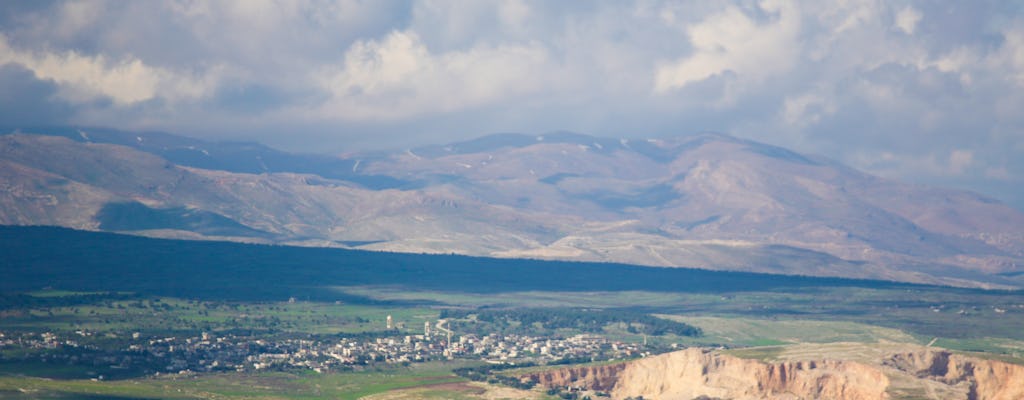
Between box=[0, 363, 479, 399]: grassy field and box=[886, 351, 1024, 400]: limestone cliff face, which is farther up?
box=[886, 351, 1024, 400]: limestone cliff face

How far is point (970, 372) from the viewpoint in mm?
156125

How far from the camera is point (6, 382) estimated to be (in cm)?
16062

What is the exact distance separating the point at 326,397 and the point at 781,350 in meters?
52.3

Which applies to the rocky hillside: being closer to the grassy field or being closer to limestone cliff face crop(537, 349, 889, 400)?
limestone cliff face crop(537, 349, 889, 400)

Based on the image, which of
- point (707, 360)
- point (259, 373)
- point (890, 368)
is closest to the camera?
point (890, 368)

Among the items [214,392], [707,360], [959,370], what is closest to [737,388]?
[707,360]

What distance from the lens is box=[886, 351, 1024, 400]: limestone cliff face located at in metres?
153

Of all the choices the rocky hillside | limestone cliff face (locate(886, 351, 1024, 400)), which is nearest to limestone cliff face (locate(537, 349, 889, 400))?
the rocky hillside

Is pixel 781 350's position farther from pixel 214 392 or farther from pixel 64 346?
pixel 64 346

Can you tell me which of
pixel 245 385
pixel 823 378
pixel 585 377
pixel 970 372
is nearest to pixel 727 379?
pixel 823 378

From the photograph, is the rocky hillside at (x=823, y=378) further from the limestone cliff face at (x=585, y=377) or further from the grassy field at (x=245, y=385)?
the grassy field at (x=245, y=385)

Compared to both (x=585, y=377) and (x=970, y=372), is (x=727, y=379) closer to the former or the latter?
(x=585, y=377)

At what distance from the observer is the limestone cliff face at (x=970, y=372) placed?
153000mm

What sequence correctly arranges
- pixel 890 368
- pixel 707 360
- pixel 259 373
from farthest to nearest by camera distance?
pixel 259 373
pixel 707 360
pixel 890 368
